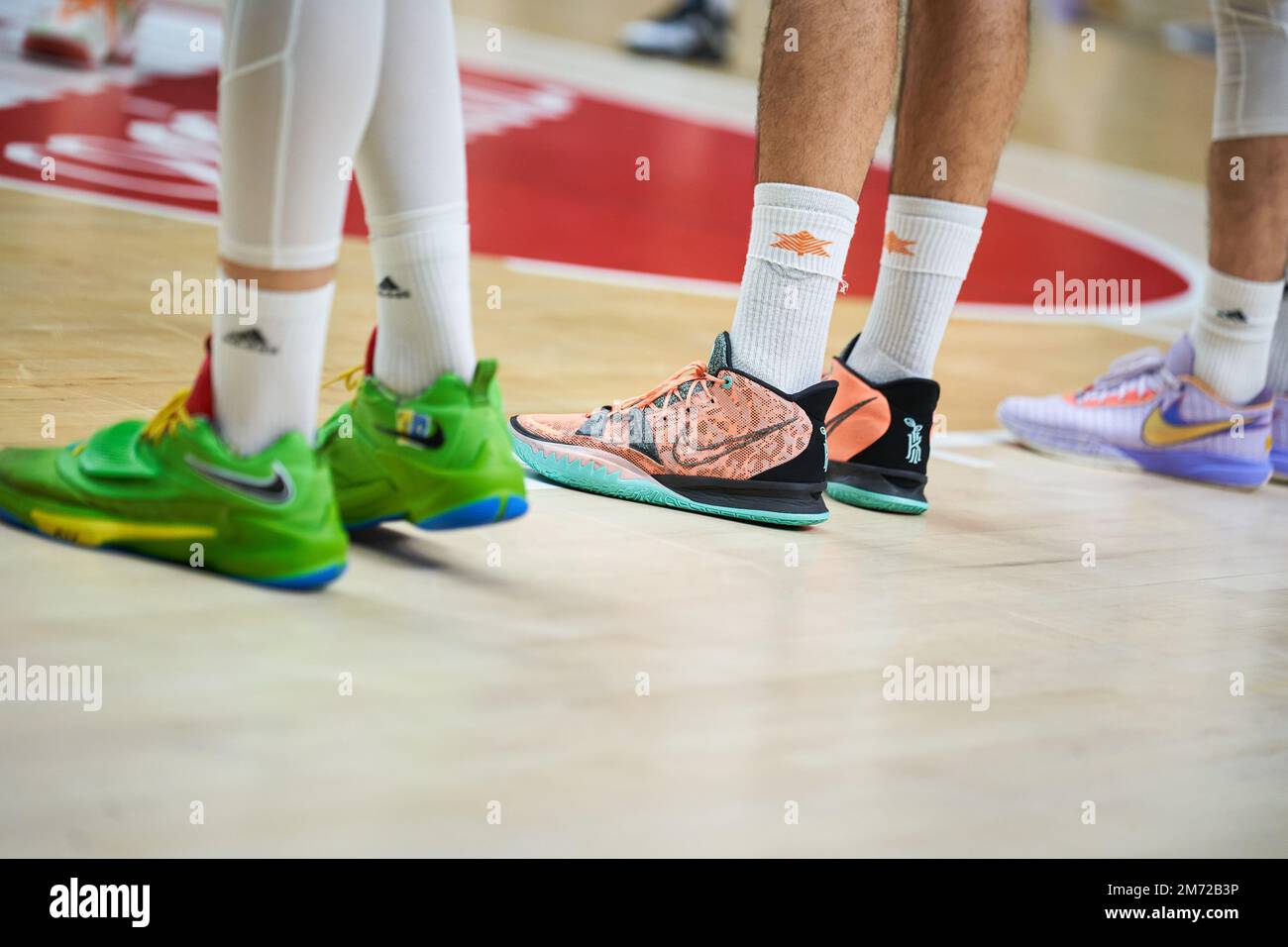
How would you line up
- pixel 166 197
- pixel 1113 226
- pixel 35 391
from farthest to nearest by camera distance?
pixel 1113 226
pixel 166 197
pixel 35 391

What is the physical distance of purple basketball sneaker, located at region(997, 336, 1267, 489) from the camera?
90.5 inches

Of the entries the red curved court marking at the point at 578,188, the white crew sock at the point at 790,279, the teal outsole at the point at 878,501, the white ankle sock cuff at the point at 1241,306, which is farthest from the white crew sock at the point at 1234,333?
the red curved court marking at the point at 578,188

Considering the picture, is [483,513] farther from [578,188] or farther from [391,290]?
[578,188]

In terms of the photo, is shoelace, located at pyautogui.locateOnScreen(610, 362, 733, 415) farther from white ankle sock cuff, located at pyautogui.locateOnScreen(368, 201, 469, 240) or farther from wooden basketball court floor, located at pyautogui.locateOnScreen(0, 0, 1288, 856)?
white ankle sock cuff, located at pyautogui.locateOnScreen(368, 201, 469, 240)

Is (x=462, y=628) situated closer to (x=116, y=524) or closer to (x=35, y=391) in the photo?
(x=116, y=524)

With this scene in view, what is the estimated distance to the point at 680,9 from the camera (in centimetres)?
835

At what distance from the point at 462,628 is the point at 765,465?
1.74ft

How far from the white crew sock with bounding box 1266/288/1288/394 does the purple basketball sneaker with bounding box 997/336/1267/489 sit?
0.27 feet

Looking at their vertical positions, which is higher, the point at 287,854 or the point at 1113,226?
the point at 287,854

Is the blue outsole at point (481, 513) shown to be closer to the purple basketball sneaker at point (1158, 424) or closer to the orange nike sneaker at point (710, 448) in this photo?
the orange nike sneaker at point (710, 448)

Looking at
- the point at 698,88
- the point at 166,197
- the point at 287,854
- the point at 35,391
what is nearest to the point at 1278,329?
the point at 35,391

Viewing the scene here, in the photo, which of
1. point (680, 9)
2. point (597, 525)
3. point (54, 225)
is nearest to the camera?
point (597, 525)

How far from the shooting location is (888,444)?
6.25 ft

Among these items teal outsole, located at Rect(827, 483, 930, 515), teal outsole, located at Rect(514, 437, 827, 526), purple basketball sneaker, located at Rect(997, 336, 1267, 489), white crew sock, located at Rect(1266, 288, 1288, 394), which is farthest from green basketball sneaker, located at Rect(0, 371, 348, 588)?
white crew sock, located at Rect(1266, 288, 1288, 394)
